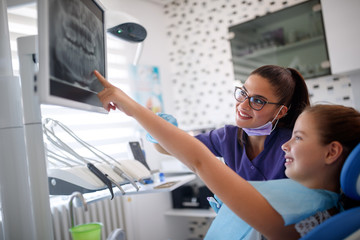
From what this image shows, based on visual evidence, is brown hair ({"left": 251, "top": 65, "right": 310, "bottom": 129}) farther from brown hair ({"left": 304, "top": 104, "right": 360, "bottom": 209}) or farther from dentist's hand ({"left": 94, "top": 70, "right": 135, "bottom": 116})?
dentist's hand ({"left": 94, "top": 70, "right": 135, "bottom": 116})

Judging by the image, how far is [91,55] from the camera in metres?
0.91

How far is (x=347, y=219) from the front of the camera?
26.4 inches

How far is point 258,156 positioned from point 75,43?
84cm

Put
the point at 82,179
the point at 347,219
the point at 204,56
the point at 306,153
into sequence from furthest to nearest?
the point at 204,56, the point at 82,179, the point at 306,153, the point at 347,219

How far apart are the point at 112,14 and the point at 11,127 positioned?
0.58 m

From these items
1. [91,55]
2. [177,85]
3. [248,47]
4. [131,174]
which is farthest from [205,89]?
[91,55]

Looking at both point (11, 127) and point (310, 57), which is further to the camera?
point (310, 57)

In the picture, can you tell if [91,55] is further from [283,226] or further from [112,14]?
[283,226]

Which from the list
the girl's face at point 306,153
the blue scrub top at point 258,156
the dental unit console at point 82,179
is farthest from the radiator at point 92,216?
the girl's face at point 306,153

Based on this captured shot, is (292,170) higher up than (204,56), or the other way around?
(204,56)

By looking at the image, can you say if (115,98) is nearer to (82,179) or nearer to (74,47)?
(74,47)

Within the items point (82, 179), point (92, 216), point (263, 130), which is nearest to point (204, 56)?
point (92, 216)

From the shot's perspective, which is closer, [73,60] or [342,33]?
[73,60]

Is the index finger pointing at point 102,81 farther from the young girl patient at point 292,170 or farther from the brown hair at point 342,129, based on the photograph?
the brown hair at point 342,129
